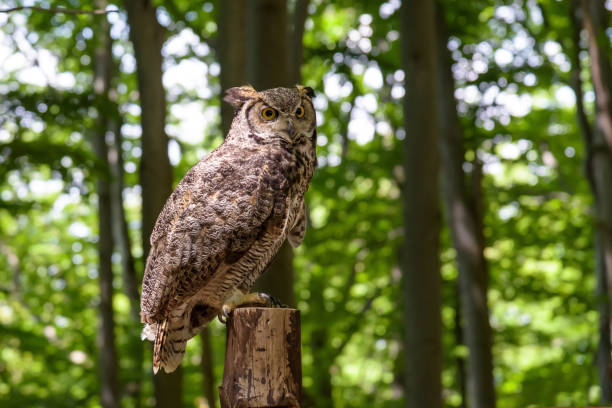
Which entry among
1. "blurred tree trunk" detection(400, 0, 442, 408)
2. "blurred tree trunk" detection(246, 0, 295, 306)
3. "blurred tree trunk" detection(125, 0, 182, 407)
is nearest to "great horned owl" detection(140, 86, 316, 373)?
"blurred tree trunk" detection(246, 0, 295, 306)

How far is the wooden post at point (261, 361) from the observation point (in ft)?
7.36

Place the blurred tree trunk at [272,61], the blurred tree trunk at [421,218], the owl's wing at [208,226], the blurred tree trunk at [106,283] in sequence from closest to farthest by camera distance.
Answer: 1. the owl's wing at [208,226]
2. the blurred tree trunk at [272,61]
3. the blurred tree trunk at [421,218]
4. the blurred tree trunk at [106,283]

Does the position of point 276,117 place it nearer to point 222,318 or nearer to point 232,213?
point 232,213

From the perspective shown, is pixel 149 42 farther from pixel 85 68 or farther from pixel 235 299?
pixel 85 68

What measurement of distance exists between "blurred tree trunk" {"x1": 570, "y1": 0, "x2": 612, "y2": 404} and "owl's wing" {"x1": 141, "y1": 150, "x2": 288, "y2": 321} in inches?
135

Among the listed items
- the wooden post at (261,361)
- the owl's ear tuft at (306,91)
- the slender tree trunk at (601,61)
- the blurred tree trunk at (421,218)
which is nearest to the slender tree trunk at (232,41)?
the blurred tree trunk at (421,218)

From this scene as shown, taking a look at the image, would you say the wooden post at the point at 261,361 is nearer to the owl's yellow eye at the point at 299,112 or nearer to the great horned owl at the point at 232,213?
the great horned owl at the point at 232,213

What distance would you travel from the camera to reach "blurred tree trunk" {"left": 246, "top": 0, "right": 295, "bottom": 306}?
11.6 ft

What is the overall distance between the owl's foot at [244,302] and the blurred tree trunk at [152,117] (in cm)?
169

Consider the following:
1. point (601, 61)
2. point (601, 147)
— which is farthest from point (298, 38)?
point (601, 147)

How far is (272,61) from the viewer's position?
141 inches

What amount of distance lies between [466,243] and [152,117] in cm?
319

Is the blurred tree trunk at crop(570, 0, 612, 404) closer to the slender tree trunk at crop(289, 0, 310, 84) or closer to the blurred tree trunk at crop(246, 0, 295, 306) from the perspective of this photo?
the slender tree trunk at crop(289, 0, 310, 84)

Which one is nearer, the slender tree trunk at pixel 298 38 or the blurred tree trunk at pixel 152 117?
the blurred tree trunk at pixel 152 117
